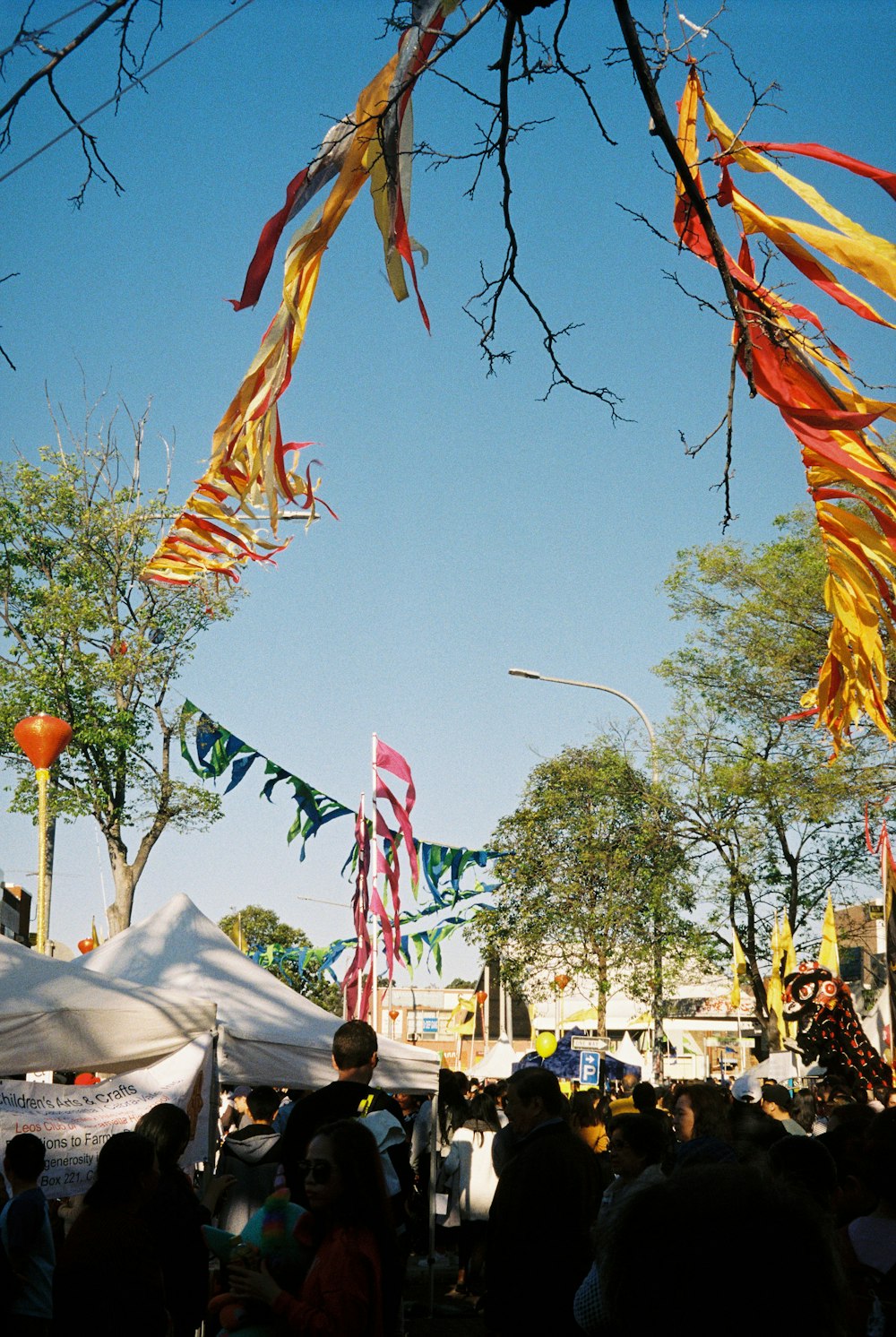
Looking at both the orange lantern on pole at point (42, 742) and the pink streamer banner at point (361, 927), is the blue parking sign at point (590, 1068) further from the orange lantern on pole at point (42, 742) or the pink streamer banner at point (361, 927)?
the orange lantern on pole at point (42, 742)

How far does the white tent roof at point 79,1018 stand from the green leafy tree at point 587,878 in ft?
59.6

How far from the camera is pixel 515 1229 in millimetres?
4555

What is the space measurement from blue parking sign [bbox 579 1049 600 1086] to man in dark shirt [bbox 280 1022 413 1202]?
13945 mm

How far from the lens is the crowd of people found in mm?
1312

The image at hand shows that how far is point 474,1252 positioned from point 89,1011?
5.42m

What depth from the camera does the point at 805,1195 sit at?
1.41m

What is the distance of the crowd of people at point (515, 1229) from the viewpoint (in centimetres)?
131

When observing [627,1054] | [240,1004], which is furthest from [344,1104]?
[627,1054]

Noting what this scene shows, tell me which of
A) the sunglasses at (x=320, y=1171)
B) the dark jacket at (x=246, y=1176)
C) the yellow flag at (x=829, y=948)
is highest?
the yellow flag at (x=829, y=948)

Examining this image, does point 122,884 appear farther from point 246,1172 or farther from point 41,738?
point 246,1172

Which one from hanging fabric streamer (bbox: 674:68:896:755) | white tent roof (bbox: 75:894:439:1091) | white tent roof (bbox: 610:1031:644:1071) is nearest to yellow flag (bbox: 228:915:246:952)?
white tent roof (bbox: 610:1031:644:1071)

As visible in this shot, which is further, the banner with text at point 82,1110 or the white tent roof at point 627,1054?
the white tent roof at point 627,1054

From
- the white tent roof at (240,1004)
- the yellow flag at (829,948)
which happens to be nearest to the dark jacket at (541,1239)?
the white tent roof at (240,1004)

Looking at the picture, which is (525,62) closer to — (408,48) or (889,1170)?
(408,48)
